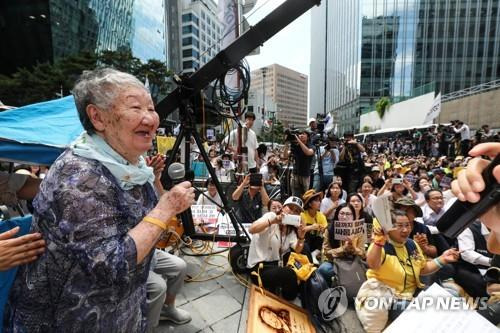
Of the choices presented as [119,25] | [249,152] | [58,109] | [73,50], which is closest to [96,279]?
[58,109]

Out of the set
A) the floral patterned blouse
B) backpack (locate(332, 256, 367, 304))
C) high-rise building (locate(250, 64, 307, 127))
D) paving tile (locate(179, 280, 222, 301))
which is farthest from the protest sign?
high-rise building (locate(250, 64, 307, 127))

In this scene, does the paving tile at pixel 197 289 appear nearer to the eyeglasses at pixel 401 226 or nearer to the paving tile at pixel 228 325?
the paving tile at pixel 228 325

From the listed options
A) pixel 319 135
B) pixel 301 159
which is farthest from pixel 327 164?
pixel 301 159

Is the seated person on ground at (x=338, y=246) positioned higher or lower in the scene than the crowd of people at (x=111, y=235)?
lower

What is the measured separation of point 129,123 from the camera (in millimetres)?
1271

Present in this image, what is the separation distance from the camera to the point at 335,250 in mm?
3111

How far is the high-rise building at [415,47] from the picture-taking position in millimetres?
37812

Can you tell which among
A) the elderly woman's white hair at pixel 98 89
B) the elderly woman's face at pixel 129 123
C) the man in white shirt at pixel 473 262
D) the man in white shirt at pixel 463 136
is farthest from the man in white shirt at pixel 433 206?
the man in white shirt at pixel 463 136

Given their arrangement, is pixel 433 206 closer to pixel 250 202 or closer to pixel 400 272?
pixel 400 272

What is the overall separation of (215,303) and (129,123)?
2.28 m

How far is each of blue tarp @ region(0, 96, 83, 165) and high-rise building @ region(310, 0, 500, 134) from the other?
100 ft

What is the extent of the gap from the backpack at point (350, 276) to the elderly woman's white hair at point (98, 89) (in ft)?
9.08

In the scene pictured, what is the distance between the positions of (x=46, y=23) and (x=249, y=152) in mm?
30883

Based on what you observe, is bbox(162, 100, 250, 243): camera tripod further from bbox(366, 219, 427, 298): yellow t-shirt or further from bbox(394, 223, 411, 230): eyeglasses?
bbox(394, 223, 411, 230): eyeglasses
